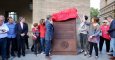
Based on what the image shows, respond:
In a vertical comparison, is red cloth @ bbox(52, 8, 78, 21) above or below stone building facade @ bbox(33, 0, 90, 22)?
below

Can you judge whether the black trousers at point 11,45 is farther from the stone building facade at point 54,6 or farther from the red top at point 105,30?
the stone building facade at point 54,6

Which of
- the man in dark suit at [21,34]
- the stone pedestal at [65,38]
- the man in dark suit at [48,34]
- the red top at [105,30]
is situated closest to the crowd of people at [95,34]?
the red top at [105,30]

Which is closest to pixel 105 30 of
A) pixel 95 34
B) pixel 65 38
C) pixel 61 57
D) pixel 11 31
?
pixel 95 34

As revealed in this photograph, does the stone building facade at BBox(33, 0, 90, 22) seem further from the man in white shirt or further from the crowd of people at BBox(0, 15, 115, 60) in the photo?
the man in white shirt

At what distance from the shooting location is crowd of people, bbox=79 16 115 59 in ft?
52.2

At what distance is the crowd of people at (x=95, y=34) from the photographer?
52.2 ft

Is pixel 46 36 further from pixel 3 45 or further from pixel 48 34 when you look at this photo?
pixel 3 45

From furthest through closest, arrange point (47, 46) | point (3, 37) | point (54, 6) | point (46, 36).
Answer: point (54, 6) < point (46, 36) < point (47, 46) < point (3, 37)

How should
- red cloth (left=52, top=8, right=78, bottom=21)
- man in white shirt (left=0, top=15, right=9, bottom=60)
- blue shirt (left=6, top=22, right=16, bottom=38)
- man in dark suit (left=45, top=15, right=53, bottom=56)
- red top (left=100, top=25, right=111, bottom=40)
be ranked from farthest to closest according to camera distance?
red top (left=100, top=25, right=111, bottom=40) → red cloth (left=52, top=8, right=78, bottom=21) → man in dark suit (left=45, top=15, right=53, bottom=56) → blue shirt (left=6, top=22, right=16, bottom=38) → man in white shirt (left=0, top=15, right=9, bottom=60)

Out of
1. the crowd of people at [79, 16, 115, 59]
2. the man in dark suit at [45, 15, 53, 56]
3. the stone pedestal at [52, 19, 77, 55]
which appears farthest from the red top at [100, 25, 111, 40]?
the man in dark suit at [45, 15, 53, 56]

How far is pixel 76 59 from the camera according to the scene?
604 inches

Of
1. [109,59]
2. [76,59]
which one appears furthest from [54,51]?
[109,59]

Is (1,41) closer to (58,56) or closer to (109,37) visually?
(58,56)

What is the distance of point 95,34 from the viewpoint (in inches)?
626
